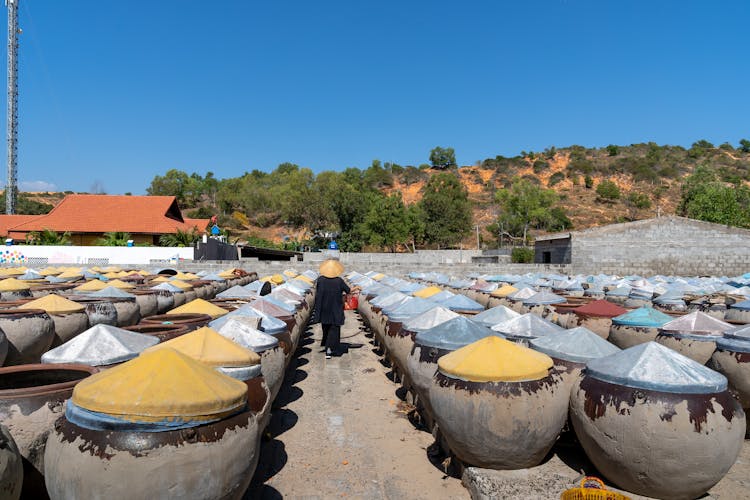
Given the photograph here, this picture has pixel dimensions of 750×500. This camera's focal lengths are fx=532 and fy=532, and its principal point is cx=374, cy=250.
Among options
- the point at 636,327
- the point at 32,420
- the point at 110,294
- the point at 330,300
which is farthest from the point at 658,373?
the point at 110,294

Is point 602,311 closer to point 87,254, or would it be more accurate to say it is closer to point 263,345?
point 263,345

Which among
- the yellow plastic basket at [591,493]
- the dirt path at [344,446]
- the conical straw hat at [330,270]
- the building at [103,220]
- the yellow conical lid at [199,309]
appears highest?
the building at [103,220]

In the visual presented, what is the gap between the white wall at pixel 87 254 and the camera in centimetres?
2473

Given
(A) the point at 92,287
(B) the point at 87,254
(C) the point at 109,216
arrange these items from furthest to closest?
(C) the point at 109,216 < (B) the point at 87,254 < (A) the point at 92,287

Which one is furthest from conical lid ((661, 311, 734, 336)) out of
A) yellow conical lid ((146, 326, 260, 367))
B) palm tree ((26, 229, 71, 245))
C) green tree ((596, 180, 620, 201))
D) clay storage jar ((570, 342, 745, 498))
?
green tree ((596, 180, 620, 201))

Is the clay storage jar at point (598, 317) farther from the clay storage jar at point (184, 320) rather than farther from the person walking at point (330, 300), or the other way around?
the clay storage jar at point (184, 320)

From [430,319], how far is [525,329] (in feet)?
3.40

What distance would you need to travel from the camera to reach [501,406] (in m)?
3.51

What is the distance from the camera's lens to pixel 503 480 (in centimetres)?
360

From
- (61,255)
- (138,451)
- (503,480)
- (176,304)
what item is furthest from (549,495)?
(61,255)

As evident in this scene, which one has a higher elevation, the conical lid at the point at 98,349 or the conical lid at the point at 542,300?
the conical lid at the point at 98,349

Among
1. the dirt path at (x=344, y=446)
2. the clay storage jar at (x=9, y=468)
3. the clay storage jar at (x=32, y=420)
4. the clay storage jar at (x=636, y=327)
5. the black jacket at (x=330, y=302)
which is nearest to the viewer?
the clay storage jar at (x=9, y=468)

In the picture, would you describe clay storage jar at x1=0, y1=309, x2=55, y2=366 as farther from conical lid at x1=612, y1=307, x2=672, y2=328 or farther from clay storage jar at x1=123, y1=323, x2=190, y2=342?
conical lid at x1=612, y1=307, x2=672, y2=328

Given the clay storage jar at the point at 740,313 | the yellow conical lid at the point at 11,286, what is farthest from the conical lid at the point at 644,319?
the yellow conical lid at the point at 11,286
